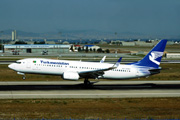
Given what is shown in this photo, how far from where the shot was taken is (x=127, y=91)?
3653 cm

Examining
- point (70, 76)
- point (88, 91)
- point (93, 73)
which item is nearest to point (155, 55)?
point (93, 73)

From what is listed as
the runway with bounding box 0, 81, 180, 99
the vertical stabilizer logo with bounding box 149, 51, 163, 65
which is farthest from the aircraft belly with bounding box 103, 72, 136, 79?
the vertical stabilizer logo with bounding box 149, 51, 163, 65

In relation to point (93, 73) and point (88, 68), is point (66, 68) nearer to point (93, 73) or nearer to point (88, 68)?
point (88, 68)

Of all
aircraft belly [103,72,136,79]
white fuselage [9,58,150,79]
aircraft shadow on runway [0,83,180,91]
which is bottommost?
aircraft shadow on runway [0,83,180,91]

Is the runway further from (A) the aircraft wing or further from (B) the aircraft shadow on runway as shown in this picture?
(A) the aircraft wing

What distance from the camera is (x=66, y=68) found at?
128 feet

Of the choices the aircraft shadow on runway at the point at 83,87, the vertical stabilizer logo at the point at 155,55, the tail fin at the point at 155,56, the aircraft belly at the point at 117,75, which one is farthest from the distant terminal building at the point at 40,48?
the vertical stabilizer logo at the point at 155,55

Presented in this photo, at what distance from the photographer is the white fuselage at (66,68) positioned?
39156 mm

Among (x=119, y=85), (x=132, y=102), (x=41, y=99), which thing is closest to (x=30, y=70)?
(x=41, y=99)

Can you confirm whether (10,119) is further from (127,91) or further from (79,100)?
(127,91)

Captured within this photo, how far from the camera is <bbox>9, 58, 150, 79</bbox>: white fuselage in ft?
128

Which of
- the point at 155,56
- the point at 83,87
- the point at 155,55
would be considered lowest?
the point at 83,87

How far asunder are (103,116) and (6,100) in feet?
38.7

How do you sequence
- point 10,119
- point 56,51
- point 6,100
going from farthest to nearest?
point 56,51
point 6,100
point 10,119
